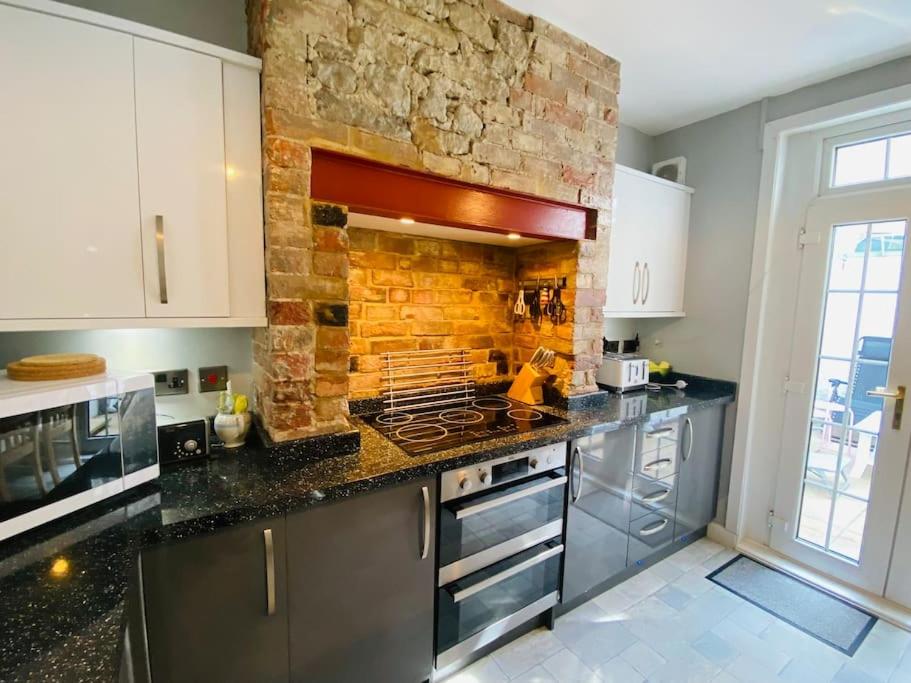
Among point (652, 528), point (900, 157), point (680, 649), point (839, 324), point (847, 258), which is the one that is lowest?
point (680, 649)

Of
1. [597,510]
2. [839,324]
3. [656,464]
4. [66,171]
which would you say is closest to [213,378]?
[66,171]

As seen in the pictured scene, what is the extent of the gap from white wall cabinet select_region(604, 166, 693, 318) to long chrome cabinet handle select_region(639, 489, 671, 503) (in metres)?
1.02

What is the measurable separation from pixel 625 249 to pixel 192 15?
7.38 feet

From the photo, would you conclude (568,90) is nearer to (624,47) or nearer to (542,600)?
(624,47)

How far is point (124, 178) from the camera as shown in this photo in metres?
1.13

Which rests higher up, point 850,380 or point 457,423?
point 850,380

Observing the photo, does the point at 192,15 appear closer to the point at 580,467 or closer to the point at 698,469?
the point at 580,467

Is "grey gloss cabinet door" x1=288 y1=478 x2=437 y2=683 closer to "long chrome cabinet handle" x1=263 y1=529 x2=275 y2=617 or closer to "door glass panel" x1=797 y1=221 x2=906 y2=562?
"long chrome cabinet handle" x1=263 y1=529 x2=275 y2=617

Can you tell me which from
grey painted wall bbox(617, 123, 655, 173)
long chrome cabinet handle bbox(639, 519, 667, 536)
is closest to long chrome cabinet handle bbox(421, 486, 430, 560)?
long chrome cabinet handle bbox(639, 519, 667, 536)

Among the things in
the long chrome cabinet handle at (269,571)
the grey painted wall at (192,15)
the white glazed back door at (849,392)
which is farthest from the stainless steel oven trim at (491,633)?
the grey painted wall at (192,15)

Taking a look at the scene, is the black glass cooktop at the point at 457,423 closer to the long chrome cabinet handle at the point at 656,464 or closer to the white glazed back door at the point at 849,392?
the long chrome cabinet handle at the point at 656,464

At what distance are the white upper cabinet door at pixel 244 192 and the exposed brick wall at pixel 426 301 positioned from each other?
539 mm

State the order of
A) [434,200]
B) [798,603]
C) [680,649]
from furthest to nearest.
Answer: [798,603] < [680,649] < [434,200]

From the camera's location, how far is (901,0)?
1.51 meters
